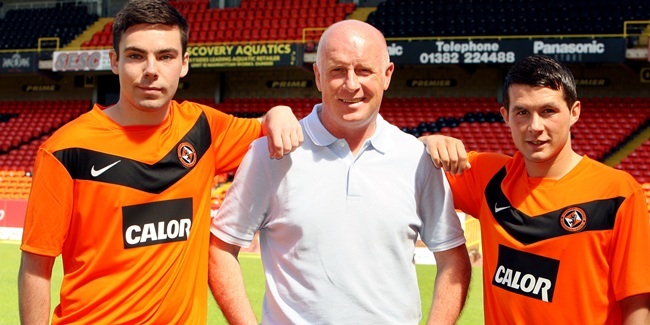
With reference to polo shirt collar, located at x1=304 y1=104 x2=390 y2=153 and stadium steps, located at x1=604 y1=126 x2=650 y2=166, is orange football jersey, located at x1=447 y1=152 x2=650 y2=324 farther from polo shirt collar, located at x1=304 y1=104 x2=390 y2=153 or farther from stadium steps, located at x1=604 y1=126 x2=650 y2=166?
stadium steps, located at x1=604 y1=126 x2=650 y2=166

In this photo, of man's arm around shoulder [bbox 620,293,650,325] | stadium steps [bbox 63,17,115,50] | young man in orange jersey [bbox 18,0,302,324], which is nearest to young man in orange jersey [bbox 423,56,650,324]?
man's arm around shoulder [bbox 620,293,650,325]

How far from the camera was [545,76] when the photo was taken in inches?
113

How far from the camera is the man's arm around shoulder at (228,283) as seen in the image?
8.55 ft

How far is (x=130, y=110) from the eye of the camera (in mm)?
2885

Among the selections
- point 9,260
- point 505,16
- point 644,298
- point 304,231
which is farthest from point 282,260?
point 505,16

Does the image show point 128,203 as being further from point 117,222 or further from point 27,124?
point 27,124

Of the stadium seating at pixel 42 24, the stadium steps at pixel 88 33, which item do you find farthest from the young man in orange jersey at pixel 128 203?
the stadium seating at pixel 42 24

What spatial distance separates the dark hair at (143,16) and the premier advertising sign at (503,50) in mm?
19104

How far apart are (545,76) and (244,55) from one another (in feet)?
71.7

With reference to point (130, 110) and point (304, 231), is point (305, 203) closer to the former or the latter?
point (304, 231)

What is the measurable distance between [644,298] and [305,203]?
1.41 meters

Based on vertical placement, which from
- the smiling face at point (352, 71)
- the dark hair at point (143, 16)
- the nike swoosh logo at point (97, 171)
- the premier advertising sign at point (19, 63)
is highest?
the premier advertising sign at point (19, 63)

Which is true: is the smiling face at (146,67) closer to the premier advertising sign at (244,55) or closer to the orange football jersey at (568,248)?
the orange football jersey at (568,248)

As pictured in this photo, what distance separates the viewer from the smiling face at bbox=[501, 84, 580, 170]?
2889 millimetres
